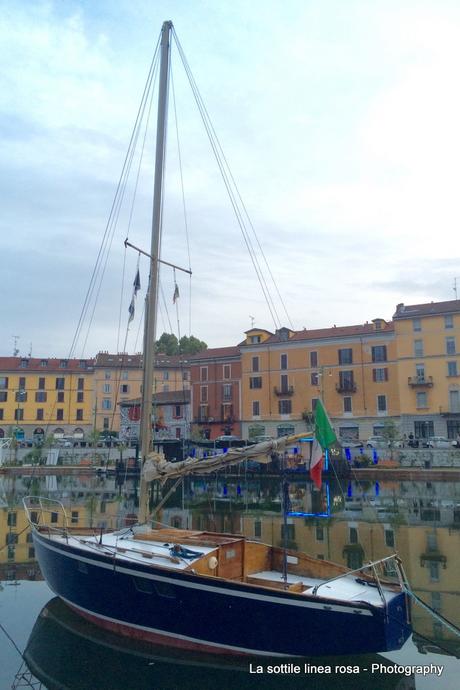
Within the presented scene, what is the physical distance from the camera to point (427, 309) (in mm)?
59688

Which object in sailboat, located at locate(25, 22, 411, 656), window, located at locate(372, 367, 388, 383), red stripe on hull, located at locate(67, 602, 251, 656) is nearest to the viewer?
sailboat, located at locate(25, 22, 411, 656)

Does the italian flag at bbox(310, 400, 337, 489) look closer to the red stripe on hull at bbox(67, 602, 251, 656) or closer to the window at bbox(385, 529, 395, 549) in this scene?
the red stripe on hull at bbox(67, 602, 251, 656)

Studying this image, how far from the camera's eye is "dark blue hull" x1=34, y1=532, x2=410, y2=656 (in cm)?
921

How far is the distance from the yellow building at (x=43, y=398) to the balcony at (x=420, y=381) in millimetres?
47595

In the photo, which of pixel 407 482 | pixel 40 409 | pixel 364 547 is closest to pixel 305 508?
pixel 364 547

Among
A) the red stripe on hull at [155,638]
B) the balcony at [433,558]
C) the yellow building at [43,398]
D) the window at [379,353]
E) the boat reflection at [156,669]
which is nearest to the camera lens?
the boat reflection at [156,669]

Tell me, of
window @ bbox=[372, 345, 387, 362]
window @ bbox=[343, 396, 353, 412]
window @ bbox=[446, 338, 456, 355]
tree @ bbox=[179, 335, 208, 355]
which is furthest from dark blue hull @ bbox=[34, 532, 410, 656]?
tree @ bbox=[179, 335, 208, 355]

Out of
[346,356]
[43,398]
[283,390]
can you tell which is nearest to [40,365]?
[43,398]

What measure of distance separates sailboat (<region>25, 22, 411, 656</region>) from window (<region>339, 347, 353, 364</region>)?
49.4 meters

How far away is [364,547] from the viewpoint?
19875 millimetres

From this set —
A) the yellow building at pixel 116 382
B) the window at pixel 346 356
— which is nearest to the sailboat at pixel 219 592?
the window at pixel 346 356

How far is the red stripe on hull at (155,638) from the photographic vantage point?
1014 cm

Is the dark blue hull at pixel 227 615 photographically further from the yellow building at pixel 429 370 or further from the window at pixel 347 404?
the window at pixel 347 404

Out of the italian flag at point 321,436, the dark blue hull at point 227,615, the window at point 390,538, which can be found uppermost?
the italian flag at point 321,436
